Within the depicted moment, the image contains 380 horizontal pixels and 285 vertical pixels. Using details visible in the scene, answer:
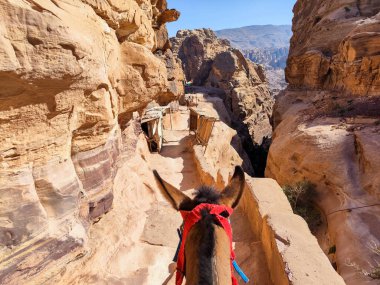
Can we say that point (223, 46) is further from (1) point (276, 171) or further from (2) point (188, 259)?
(2) point (188, 259)

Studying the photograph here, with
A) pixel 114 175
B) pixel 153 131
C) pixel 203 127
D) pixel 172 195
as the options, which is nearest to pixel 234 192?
pixel 172 195

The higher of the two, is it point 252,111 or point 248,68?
point 248,68

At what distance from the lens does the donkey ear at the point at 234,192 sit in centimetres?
Result: 227

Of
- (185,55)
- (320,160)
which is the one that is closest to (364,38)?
(320,160)

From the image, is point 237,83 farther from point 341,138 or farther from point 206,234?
point 206,234

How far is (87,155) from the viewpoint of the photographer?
457cm

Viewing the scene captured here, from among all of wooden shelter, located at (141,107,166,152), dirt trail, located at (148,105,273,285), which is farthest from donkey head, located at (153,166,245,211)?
wooden shelter, located at (141,107,166,152)

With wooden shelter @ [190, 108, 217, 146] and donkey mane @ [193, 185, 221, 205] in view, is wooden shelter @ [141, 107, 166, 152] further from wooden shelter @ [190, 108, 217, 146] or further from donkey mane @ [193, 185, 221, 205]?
donkey mane @ [193, 185, 221, 205]

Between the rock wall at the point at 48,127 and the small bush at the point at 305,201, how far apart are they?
24.8 feet

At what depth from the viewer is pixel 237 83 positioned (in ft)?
122

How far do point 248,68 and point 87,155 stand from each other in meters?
39.7

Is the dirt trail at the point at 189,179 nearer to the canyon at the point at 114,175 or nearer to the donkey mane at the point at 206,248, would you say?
the canyon at the point at 114,175

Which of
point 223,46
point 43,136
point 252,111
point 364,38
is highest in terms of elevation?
point 223,46

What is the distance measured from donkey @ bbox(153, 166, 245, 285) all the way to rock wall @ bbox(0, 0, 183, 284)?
1.97 m
